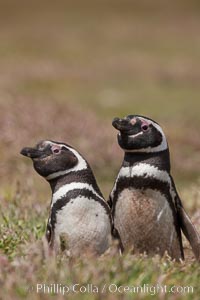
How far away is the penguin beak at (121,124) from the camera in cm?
666

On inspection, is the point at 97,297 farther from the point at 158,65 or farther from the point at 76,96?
the point at 158,65

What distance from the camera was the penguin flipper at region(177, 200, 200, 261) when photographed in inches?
276

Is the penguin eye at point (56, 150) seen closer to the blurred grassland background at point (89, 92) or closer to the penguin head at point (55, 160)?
the penguin head at point (55, 160)

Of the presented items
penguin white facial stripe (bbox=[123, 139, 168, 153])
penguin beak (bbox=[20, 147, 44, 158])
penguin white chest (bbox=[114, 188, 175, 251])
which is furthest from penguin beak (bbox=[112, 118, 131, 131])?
penguin beak (bbox=[20, 147, 44, 158])

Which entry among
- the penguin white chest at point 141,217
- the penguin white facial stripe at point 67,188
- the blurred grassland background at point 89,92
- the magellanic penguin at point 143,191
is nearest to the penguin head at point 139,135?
the magellanic penguin at point 143,191

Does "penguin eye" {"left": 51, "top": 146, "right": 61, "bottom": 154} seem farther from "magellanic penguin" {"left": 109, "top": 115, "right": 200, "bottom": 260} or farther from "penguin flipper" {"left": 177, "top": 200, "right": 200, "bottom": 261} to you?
"penguin flipper" {"left": 177, "top": 200, "right": 200, "bottom": 261}

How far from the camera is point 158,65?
1694 inches

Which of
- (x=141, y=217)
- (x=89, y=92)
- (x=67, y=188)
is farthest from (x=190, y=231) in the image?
(x=89, y=92)

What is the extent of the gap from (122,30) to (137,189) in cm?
4977

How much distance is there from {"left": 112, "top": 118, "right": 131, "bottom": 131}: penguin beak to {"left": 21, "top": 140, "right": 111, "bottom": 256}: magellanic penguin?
15.5 inches

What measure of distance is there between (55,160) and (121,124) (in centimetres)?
62

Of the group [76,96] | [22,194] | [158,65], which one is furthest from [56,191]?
A: [158,65]

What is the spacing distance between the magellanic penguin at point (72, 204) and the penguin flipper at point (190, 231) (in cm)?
81

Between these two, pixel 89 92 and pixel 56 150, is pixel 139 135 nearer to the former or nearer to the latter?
pixel 56 150
